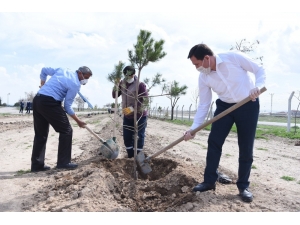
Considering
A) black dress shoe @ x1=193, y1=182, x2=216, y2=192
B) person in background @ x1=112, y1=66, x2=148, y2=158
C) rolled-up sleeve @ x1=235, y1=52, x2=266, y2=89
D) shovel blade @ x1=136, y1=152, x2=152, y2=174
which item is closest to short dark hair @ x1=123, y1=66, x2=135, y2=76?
person in background @ x1=112, y1=66, x2=148, y2=158

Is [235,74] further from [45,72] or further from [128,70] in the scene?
[45,72]

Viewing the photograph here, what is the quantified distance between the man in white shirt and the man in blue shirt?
7.49 feet

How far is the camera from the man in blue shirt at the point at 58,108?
15.8 feet

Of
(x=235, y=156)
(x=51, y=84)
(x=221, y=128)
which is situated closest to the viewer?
(x=221, y=128)

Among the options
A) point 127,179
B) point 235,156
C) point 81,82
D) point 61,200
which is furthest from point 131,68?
point 235,156

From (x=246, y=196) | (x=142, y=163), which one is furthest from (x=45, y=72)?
(x=246, y=196)

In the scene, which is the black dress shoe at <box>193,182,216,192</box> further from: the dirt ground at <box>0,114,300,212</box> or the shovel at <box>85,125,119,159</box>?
the shovel at <box>85,125,119,159</box>

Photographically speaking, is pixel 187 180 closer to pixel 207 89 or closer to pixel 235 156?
pixel 207 89

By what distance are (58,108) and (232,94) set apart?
2819mm

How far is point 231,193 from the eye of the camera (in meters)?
3.59

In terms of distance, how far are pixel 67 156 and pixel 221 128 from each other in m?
2.76

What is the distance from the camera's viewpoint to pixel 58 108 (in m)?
4.88

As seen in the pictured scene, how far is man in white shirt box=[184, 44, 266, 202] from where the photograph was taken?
334cm

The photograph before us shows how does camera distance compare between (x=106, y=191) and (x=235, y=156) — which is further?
(x=235, y=156)
